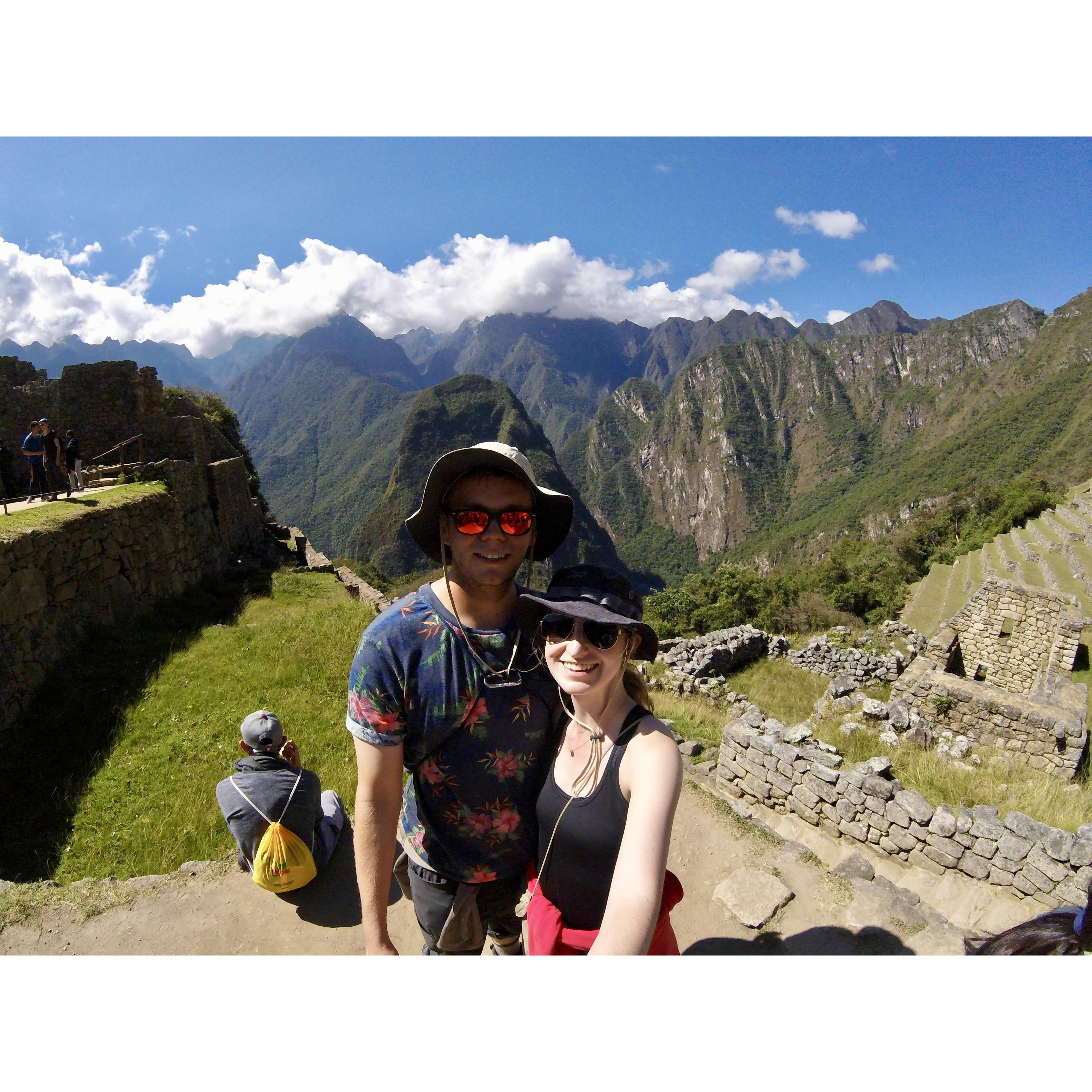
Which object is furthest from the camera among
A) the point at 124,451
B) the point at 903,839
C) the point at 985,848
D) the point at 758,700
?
the point at 124,451

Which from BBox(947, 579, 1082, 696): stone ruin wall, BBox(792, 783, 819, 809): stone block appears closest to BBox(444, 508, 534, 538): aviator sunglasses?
BBox(792, 783, 819, 809): stone block

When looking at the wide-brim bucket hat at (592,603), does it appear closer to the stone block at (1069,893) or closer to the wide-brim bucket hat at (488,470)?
the wide-brim bucket hat at (488,470)

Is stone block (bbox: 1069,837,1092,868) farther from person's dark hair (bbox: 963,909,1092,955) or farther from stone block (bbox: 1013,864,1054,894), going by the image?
person's dark hair (bbox: 963,909,1092,955)

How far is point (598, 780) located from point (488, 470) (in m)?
0.99

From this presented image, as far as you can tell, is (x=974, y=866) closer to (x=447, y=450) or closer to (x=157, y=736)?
(x=157, y=736)

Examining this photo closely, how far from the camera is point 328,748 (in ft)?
17.8

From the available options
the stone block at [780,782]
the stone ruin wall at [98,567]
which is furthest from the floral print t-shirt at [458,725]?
the stone ruin wall at [98,567]

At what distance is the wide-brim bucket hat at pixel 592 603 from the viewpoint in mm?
1515

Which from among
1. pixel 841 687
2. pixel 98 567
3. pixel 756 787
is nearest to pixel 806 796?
pixel 756 787

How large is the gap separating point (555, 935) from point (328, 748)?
451cm

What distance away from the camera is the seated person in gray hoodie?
3.38m

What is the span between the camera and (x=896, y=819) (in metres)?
4.66

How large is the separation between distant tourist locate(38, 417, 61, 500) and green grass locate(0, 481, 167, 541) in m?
0.65

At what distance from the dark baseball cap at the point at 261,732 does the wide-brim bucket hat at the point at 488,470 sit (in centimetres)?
236
